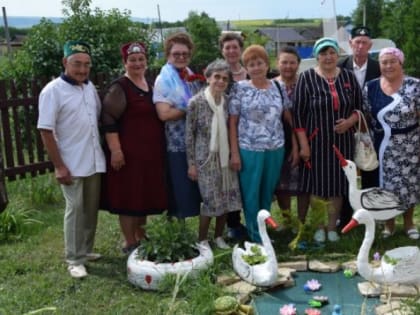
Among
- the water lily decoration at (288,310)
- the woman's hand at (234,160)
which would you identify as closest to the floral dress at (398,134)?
the woman's hand at (234,160)

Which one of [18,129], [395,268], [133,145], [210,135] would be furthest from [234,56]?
[18,129]

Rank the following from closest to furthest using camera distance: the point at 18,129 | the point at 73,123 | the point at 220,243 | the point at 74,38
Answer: the point at 73,123, the point at 220,243, the point at 18,129, the point at 74,38

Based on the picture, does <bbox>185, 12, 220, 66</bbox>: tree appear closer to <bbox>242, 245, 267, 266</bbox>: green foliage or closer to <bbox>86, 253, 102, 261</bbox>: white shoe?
<bbox>86, 253, 102, 261</bbox>: white shoe

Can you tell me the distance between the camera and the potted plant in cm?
394

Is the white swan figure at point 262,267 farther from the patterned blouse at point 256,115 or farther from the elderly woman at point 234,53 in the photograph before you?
the elderly woman at point 234,53

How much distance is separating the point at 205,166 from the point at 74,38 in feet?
20.1

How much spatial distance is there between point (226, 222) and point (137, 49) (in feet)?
6.09

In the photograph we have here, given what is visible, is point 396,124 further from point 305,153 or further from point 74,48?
point 74,48

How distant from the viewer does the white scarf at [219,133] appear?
14.4ft

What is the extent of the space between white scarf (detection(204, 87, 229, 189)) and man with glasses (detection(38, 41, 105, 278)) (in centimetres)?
88

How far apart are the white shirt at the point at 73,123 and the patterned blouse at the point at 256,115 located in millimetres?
1118

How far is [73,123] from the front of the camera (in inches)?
165

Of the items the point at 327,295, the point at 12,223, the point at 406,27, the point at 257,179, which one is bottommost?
the point at 327,295

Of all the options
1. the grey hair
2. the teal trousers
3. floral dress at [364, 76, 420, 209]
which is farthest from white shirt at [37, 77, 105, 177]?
floral dress at [364, 76, 420, 209]
